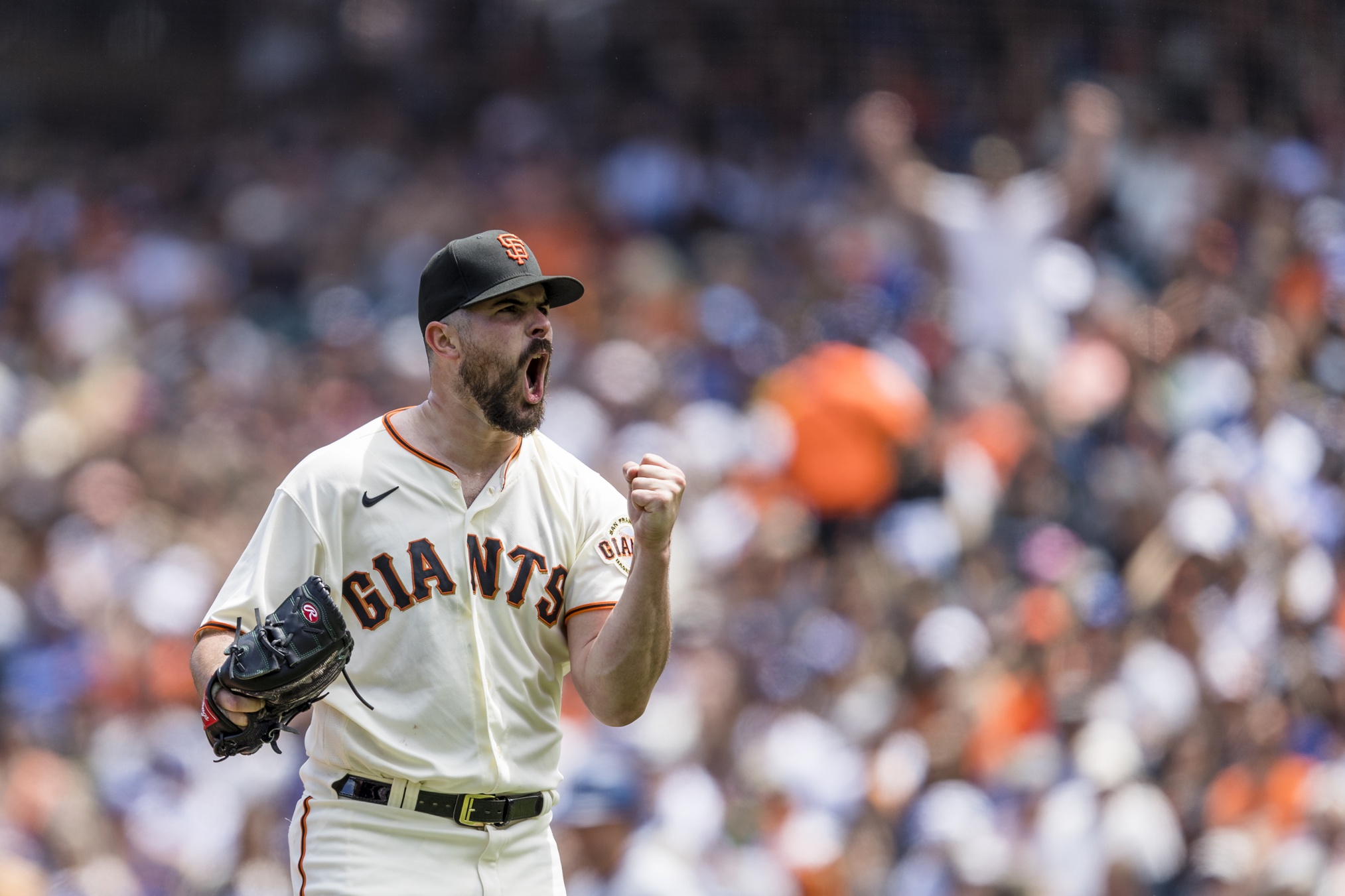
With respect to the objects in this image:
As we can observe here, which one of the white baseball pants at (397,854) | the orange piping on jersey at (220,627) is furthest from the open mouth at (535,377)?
the white baseball pants at (397,854)

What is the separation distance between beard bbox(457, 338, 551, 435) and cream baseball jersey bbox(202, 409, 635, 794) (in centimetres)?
16

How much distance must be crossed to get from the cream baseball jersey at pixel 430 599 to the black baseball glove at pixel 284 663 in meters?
0.23

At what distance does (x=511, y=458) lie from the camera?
347cm

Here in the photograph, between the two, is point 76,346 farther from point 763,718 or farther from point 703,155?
point 763,718

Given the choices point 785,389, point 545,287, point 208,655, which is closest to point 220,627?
point 208,655

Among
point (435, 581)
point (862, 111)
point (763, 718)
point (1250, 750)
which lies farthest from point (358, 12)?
point (435, 581)

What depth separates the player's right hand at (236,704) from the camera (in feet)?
9.60

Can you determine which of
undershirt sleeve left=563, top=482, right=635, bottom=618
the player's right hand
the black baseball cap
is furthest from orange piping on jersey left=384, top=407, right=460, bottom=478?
the player's right hand

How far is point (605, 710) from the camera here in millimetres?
3242

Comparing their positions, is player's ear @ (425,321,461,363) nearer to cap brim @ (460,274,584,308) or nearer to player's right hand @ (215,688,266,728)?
cap brim @ (460,274,584,308)

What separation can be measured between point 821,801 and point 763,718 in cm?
48

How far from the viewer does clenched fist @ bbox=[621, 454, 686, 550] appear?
3.04 metres

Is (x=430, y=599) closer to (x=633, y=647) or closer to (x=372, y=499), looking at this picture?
(x=372, y=499)

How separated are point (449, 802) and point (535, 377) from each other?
0.94 metres
